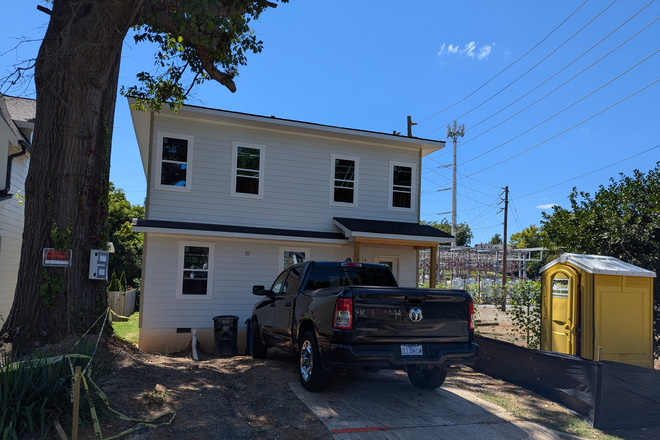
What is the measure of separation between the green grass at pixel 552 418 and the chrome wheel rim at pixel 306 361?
2.64 m

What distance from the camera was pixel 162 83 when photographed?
11.8 meters

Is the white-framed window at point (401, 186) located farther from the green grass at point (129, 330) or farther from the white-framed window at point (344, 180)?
the green grass at point (129, 330)

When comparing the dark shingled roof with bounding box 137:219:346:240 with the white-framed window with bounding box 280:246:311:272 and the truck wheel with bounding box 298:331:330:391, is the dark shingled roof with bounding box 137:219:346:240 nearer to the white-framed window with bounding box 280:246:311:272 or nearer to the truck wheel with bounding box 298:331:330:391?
the white-framed window with bounding box 280:246:311:272

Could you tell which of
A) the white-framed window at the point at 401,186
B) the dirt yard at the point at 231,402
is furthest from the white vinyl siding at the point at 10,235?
the white-framed window at the point at 401,186

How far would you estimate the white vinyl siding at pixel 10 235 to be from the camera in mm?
13273

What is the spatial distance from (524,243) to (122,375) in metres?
56.2

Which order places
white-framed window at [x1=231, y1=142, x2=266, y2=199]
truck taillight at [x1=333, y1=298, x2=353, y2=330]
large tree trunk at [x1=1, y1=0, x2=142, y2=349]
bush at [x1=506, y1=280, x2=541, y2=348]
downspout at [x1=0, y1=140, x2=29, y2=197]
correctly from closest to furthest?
truck taillight at [x1=333, y1=298, x2=353, y2=330]
large tree trunk at [x1=1, y1=0, x2=142, y2=349]
bush at [x1=506, y1=280, x2=541, y2=348]
downspout at [x1=0, y1=140, x2=29, y2=197]
white-framed window at [x1=231, y1=142, x2=266, y2=199]

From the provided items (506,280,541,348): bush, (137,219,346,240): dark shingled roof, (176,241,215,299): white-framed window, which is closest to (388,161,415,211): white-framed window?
(137,219,346,240): dark shingled roof

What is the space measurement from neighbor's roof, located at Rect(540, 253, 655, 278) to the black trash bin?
7845mm

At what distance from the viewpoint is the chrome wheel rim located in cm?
649

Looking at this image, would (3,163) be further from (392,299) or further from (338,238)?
(392,299)

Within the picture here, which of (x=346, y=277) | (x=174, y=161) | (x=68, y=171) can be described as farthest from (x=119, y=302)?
(x=346, y=277)

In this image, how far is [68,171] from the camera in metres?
7.18

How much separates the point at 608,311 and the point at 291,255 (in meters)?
8.86
